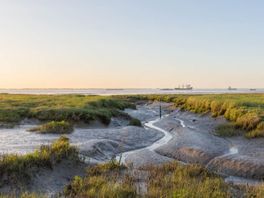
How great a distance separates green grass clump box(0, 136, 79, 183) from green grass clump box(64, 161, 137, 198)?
1703 mm

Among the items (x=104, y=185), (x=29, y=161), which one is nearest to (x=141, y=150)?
(x=29, y=161)

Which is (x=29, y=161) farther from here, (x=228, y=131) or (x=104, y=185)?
(x=228, y=131)

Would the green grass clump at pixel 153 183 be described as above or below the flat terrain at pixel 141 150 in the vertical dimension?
above

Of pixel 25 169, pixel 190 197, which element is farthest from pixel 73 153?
pixel 190 197

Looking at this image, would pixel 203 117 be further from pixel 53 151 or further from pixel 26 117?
pixel 53 151

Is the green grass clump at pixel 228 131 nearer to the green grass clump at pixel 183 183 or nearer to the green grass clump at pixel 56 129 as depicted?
the green grass clump at pixel 56 129

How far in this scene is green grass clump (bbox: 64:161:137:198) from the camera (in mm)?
11391

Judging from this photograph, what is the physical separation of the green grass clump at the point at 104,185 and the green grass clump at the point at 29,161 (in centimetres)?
170

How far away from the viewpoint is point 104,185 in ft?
40.2

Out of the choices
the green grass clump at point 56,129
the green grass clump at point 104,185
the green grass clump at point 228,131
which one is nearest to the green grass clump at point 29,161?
the green grass clump at point 104,185

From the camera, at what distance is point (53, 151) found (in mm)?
17047

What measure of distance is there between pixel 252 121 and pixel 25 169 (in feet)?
66.4

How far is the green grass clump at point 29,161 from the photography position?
1396cm

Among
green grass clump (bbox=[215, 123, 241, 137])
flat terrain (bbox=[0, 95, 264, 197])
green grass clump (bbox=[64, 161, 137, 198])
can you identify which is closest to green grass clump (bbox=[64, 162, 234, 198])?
green grass clump (bbox=[64, 161, 137, 198])
